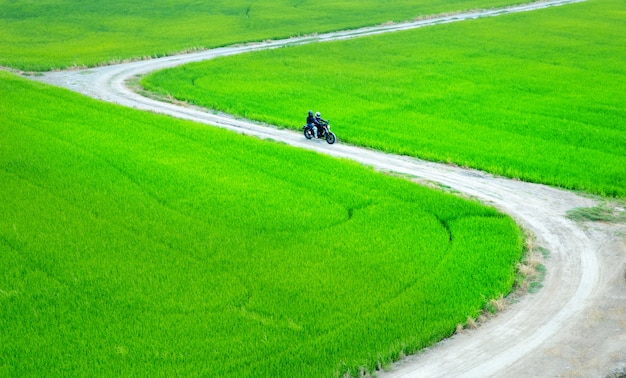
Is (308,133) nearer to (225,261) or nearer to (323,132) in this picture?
(323,132)

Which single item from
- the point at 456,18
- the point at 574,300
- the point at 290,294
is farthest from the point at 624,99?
the point at 456,18

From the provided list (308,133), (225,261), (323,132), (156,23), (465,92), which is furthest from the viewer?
(156,23)

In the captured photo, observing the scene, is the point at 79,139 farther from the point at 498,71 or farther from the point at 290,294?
the point at 498,71

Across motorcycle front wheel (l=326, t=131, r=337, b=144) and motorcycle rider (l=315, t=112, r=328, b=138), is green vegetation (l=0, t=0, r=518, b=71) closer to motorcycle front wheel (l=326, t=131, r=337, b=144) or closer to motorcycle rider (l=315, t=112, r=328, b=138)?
motorcycle rider (l=315, t=112, r=328, b=138)

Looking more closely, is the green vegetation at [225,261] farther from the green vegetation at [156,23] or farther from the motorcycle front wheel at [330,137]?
the green vegetation at [156,23]

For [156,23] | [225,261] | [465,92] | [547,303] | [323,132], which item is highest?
[156,23]

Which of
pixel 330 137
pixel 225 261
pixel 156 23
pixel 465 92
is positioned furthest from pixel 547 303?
pixel 156 23

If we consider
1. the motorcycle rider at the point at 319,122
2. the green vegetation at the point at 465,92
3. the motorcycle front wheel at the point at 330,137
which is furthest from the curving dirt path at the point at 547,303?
the green vegetation at the point at 465,92
